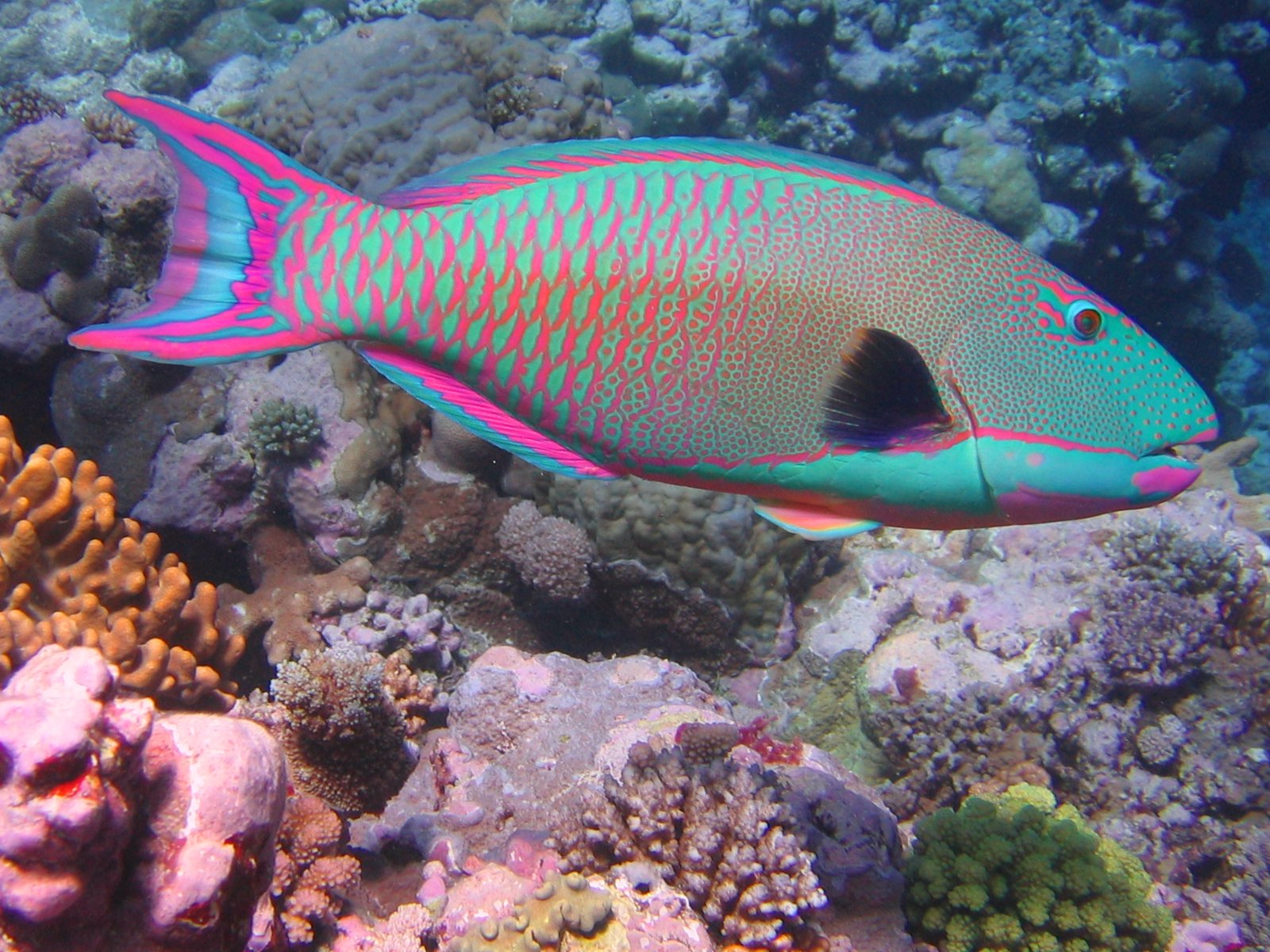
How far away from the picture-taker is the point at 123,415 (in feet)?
16.6

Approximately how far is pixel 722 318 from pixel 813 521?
0.58 metres

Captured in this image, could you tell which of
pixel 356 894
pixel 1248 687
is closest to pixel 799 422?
pixel 356 894

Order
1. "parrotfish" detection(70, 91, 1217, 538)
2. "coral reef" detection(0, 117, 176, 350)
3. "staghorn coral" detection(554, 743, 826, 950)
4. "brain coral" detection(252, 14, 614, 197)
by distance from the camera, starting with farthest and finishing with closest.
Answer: "brain coral" detection(252, 14, 614, 197), "coral reef" detection(0, 117, 176, 350), "staghorn coral" detection(554, 743, 826, 950), "parrotfish" detection(70, 91, 1217, 538)

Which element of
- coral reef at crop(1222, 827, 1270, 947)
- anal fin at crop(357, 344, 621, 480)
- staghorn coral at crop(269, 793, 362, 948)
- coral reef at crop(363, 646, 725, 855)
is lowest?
coral reef at crop(1222, 827, 1270, 947)

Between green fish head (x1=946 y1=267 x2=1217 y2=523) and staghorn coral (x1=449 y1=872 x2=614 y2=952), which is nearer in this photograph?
green fish head (x1=946 y1=267 x2=1217 y2=523)

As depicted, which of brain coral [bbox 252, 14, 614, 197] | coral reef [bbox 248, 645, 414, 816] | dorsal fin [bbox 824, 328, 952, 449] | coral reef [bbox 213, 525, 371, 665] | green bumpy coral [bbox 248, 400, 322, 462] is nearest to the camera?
dorsal fin [bbox 824, 328, 952, 449]

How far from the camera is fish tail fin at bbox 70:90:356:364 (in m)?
1.83

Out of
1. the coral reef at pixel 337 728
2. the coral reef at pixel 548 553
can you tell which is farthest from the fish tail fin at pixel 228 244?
the coral reef at pixel 548 553

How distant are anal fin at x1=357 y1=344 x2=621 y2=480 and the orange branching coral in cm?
260

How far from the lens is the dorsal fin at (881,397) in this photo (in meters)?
1.65

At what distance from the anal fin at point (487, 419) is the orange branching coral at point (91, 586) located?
2601mm

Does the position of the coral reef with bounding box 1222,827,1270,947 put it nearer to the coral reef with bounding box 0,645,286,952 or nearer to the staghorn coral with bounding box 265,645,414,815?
the staghorn coral with bounding box 265,645,414,815

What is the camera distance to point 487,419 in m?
2.03

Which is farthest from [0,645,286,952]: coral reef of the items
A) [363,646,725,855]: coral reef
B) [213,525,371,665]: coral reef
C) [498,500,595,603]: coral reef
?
[498,500,595,603]: coral reef
